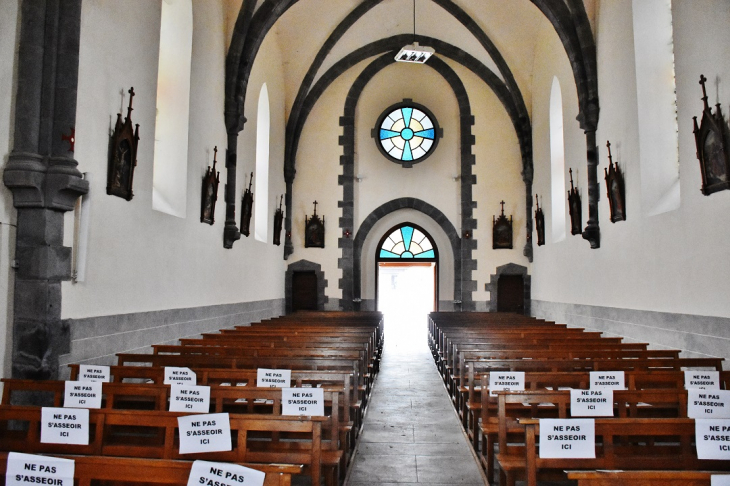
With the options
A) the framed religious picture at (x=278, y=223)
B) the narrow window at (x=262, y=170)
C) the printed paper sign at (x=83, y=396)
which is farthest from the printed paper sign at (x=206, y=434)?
the framed religious picture at (x=278, y=223)

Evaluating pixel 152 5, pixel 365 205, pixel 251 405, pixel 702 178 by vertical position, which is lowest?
pixel 251 405

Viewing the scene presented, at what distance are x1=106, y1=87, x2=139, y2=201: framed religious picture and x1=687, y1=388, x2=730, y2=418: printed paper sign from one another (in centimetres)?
539

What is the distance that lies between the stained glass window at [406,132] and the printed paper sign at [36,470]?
1358 centimetres

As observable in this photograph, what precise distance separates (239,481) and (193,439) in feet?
2.08

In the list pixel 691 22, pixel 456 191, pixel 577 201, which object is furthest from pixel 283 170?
pixel 691 22

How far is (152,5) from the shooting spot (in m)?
6.78

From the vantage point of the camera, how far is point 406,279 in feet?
79.5

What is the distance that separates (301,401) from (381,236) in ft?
40.6

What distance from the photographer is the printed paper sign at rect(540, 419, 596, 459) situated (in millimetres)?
2447

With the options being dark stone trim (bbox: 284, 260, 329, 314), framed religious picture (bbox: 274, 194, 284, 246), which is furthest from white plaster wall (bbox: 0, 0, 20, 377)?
dark stone trim (bbox: 284, 260, 329, 314)

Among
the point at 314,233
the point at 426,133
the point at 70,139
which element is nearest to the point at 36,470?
the point at 70,139

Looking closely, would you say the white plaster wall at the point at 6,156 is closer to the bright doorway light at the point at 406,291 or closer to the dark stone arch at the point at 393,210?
the dark stone arch at the point at 393,210

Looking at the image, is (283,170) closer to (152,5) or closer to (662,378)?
(152,5)

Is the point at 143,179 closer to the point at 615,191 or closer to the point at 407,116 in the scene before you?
the point at 615,191
